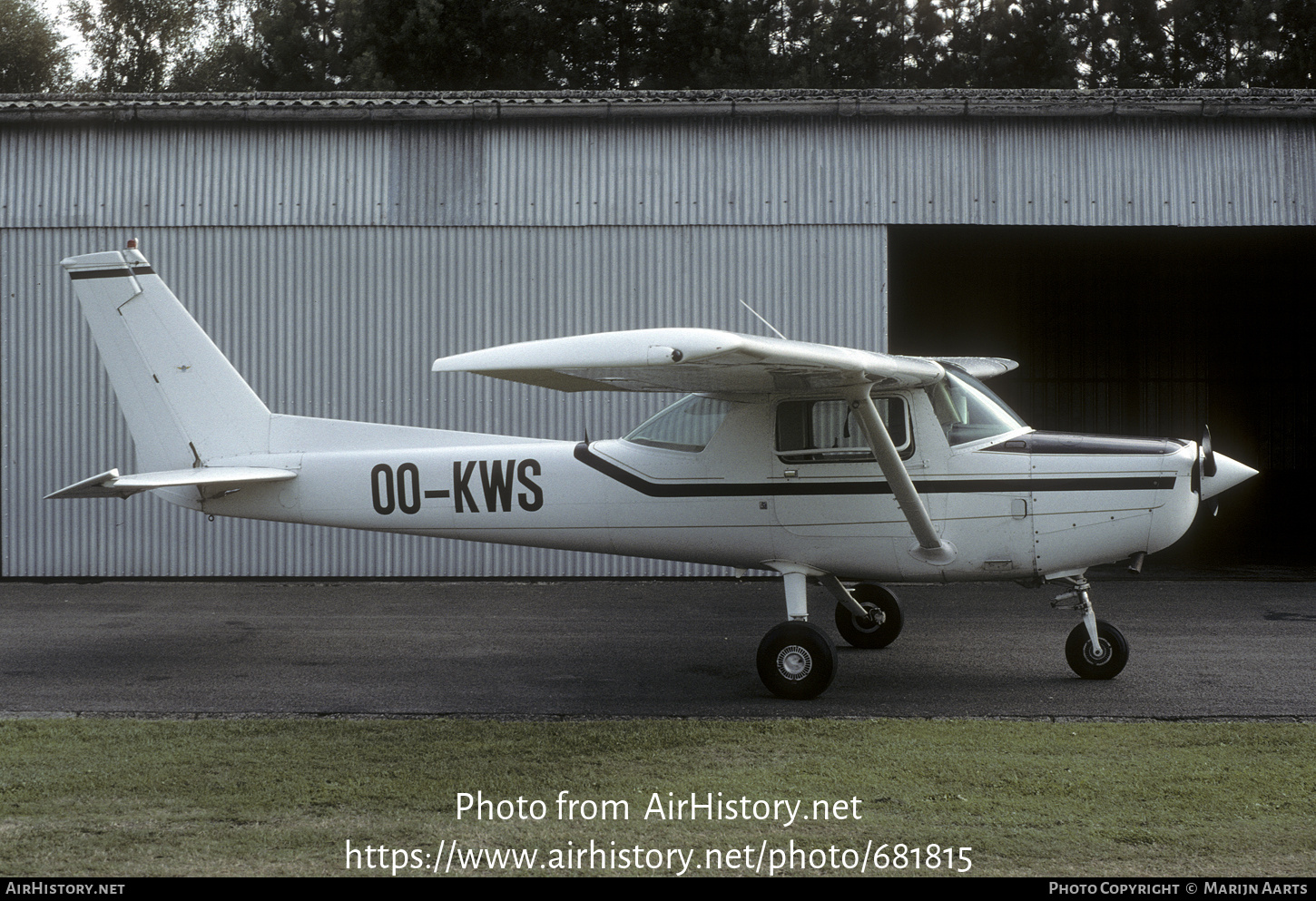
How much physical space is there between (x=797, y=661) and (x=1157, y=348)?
824 inches

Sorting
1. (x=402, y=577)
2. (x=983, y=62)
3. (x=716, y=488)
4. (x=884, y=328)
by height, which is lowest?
(x=402, y=577)

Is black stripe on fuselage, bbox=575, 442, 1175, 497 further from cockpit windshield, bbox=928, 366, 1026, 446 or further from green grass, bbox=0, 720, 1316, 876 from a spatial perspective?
green grass, bbox=0, 720, 1316, 876

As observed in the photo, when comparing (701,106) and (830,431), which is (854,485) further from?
(701,106)

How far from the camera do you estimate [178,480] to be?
757cm

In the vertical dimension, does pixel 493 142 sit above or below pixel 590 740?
above

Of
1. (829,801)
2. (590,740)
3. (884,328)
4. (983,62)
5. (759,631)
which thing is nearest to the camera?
(829,801)

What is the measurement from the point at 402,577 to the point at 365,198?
14.8ft

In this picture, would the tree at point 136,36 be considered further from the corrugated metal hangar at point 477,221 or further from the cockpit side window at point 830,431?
the cockpit side window at point 830,431

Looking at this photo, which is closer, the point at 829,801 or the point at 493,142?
the point at 829,801

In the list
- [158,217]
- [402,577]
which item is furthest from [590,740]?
[158,217]

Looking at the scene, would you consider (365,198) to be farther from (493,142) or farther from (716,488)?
(716,488)

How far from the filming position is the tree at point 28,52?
3616 centimetres

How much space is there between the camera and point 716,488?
24.8 ft

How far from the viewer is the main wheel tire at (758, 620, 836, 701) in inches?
272
